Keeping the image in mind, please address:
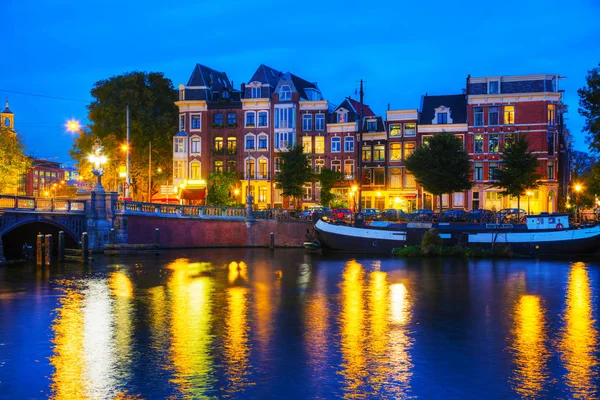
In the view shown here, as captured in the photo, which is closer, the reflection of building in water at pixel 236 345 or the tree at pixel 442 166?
the reflection of building in water at pixel 236 345

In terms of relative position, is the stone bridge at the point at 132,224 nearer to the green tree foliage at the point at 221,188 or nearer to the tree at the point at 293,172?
the tree at the point at 293,172

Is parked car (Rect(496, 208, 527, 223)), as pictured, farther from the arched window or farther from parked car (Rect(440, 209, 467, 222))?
the arched window

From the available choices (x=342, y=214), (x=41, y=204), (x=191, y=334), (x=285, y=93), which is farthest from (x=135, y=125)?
(x=191, y=334)

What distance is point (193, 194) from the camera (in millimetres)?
→ 80812

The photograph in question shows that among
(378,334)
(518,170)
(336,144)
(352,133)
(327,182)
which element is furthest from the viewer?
(336,144)

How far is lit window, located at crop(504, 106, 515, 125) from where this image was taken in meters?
77.5

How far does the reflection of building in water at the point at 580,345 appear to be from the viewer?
1658cm

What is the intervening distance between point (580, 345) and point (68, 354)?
14.5 m

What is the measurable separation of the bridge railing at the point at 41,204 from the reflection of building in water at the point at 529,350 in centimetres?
3081

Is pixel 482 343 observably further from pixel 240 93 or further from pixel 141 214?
pixel 240 93

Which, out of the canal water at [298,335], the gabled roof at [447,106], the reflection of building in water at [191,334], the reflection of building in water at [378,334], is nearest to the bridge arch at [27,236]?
the canal water at [298,335]

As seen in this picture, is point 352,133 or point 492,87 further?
point 352,133

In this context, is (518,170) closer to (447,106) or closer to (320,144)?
(447,106)

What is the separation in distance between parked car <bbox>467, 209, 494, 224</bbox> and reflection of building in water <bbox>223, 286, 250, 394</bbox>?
33.5 m
